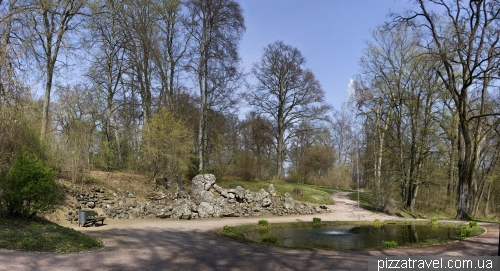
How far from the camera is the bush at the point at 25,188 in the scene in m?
10.4

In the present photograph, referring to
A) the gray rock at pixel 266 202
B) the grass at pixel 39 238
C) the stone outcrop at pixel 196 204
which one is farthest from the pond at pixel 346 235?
the grass at pixel 39 238

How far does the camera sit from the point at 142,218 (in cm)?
1633

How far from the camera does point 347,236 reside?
13156 mm

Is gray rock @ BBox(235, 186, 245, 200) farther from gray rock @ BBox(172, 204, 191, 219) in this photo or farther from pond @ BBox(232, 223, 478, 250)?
pond @ BBox(232, 223, 478, 250)

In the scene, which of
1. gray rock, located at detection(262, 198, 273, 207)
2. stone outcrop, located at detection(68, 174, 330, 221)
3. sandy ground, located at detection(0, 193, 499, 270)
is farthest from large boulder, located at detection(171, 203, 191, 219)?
gray rock, located at detection(262, 198, 273, 207)

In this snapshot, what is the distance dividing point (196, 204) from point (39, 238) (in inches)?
398

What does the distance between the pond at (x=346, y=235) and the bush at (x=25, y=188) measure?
263 inches

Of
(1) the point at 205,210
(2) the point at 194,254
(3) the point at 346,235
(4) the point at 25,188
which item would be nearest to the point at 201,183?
(1) the point at 205,210

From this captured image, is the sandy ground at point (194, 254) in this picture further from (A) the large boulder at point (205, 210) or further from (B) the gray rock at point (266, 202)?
(B) the gray rock at point (266, 202)

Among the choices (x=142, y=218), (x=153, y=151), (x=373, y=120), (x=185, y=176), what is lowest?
(x=142, y=218)

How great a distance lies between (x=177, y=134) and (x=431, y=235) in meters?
13.5

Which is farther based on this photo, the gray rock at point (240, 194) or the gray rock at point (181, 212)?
the gray rock at point (240, 194)

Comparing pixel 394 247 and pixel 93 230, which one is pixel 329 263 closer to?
pixel 394 247

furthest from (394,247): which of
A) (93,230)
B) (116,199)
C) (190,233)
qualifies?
(116,199)
